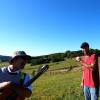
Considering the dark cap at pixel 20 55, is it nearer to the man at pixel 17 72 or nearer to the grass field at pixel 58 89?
the man at pixel 17 72

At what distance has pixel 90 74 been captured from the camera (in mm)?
8836

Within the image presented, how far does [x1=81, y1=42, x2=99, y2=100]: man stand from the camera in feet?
28.6

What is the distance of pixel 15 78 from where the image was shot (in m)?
4.63

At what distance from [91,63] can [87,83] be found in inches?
23.7

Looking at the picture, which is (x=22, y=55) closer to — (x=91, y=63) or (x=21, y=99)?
(x=21, y=99)

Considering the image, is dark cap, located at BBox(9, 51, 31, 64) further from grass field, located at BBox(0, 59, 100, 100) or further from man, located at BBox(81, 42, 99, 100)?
grass field, located at BBox(0, 59, 100, 100)

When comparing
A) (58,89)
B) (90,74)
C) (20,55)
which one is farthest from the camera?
(58,89)

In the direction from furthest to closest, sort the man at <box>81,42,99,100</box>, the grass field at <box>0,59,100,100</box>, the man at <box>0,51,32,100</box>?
the grass field at <box>0,59,100,100</box> → the man at <box>81,42,99,100</box> → the man at <box>0,51,32,100</box>

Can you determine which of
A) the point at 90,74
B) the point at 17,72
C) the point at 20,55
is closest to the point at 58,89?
the point at 90,74

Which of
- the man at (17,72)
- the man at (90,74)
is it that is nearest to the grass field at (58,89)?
the man at (90,74)

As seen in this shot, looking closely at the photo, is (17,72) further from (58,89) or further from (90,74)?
(58,89)

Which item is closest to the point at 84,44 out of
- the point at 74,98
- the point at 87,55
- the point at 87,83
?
the point at 87,55

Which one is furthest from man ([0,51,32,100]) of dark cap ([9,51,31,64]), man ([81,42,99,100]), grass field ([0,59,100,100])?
grass field ([0,59,100,100])

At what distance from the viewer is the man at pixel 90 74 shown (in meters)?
8.72
